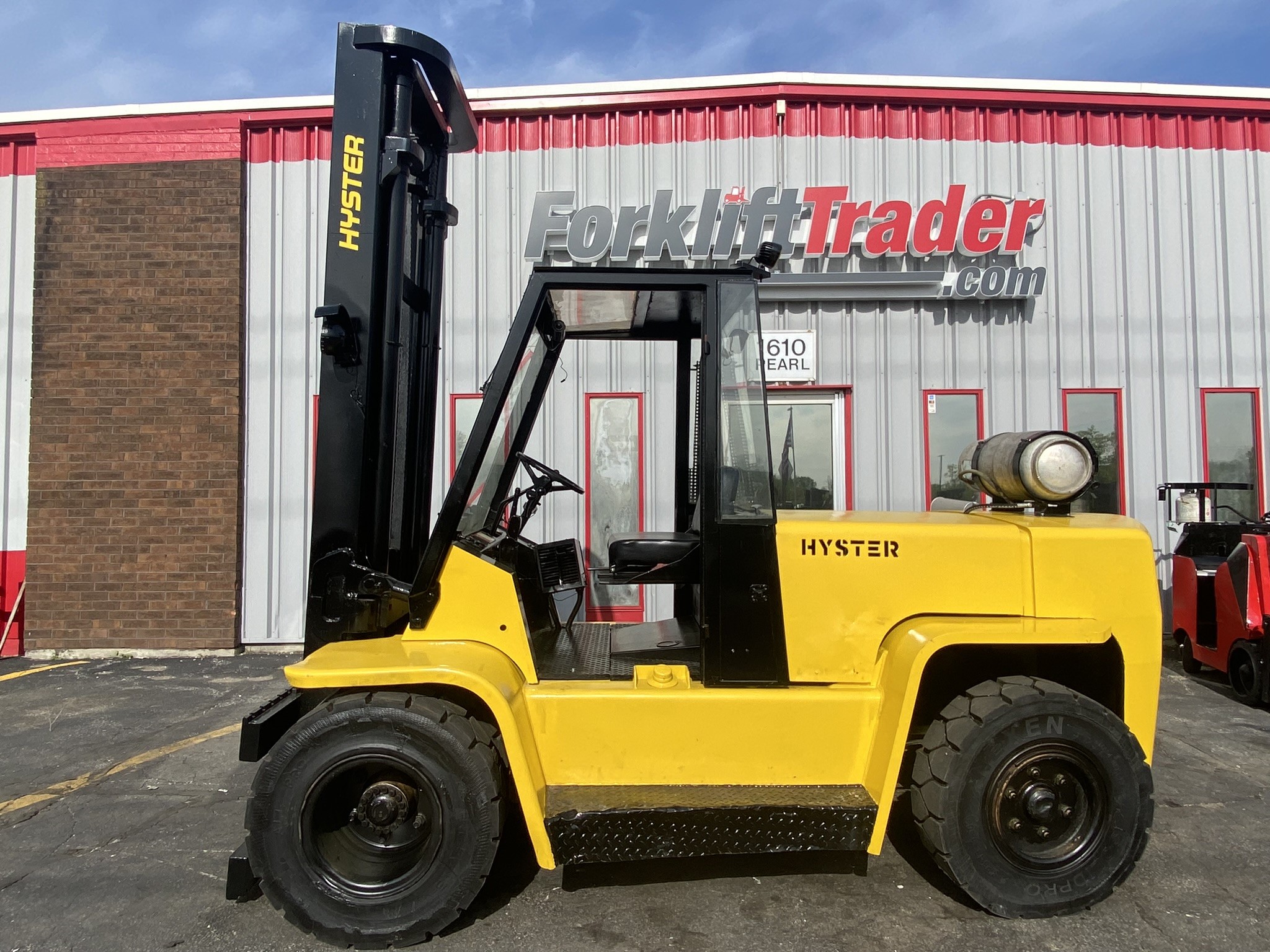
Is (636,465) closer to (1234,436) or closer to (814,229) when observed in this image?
(814,229)

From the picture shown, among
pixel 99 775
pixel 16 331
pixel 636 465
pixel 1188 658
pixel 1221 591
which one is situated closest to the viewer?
pixel 99 775

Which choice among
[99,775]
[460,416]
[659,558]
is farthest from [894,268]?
[99,775]

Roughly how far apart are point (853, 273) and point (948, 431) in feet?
6.64

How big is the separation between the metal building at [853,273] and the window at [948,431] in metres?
0.03

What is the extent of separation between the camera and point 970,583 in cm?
325

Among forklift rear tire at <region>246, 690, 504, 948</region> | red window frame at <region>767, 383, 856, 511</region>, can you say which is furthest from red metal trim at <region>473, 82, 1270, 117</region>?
forklift rear tire at <region>246, 690, 504, 948</region>

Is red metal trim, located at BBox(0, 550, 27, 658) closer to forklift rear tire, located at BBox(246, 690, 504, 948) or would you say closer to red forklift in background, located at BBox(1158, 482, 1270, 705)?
forklift rear tire, located at BBox(246, 690, 504, 948)

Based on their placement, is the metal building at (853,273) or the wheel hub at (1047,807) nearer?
the wheel hub at (1047,807)

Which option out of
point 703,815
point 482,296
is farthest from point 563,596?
point 482,296

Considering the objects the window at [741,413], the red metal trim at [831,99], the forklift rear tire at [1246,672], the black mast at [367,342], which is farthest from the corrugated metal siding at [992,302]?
the window at [741,413]

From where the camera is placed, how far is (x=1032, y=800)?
3053mm

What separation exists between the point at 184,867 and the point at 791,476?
6317 mm

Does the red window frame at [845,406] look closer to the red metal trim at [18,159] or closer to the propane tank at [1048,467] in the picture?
the propane tank at [1048,467]

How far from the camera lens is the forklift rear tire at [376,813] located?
2891 mm
